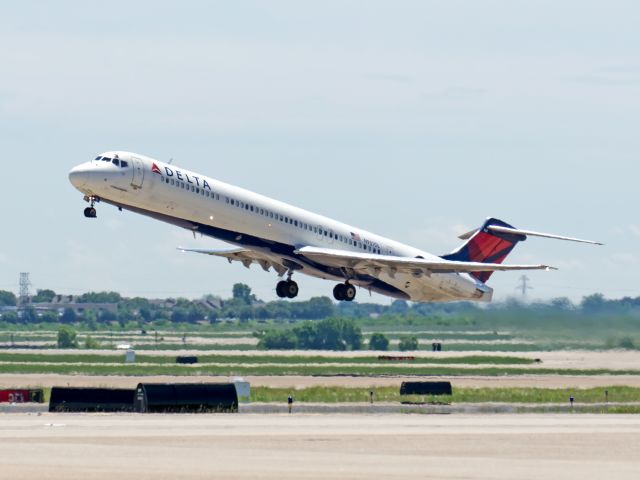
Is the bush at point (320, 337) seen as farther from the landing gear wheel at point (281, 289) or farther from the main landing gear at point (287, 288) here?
the landing gear wheel at point (281, 289)

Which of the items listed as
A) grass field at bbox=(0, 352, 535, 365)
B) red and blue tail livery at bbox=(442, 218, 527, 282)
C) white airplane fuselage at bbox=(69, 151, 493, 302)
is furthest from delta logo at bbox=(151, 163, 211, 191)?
grass field at bbox=(0, 352, 535, 365)

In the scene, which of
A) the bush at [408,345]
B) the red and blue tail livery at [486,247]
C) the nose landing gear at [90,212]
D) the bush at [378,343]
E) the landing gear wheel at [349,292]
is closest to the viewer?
the nose landing gear at [90,212]

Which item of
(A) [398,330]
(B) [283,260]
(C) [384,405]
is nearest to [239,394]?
(C) [384,405]

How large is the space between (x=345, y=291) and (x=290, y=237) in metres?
6.96

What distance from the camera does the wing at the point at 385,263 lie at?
68.7 m

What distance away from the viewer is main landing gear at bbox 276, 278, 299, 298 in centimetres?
7162

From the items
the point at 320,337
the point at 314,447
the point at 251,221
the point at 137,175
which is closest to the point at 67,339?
the point at 320,337

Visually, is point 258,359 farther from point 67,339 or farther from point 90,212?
point 90,212

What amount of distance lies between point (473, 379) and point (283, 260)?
15664mm

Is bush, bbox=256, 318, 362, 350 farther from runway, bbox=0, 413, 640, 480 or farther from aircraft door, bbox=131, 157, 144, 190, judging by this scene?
runway, bbox=0, 413, 640, 480

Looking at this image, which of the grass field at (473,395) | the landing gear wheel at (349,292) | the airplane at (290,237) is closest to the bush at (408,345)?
the airplane at (290,237)

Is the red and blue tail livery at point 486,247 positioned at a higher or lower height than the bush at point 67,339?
higher

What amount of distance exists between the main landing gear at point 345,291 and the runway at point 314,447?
24.2 m

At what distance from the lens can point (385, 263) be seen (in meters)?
71.0
